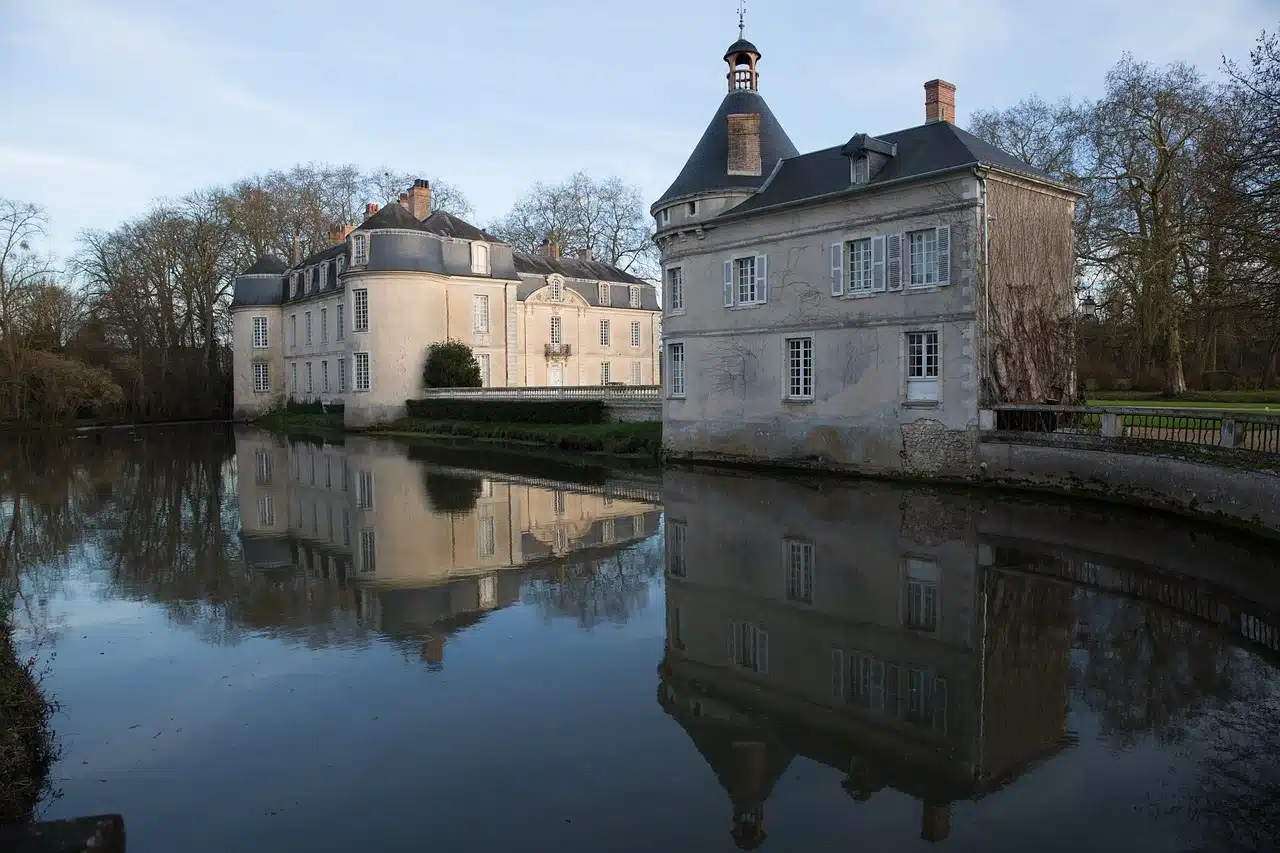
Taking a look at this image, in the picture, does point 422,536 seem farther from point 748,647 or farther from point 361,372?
point 361,372

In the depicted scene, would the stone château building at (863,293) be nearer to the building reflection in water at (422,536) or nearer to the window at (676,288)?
the window at (676,288)

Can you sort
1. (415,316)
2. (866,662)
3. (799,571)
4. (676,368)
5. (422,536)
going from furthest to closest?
(415,316) < (676,368) < (422,536) < (799,571) < (866,662)

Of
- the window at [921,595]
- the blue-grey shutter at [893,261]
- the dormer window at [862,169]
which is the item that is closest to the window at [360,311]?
the dormer window at [862,169]

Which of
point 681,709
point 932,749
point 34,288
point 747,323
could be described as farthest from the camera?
point 34,288

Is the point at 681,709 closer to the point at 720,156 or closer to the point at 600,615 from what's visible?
the point at 600,615

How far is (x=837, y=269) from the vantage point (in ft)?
55.1

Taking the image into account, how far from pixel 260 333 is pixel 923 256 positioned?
36.0 m

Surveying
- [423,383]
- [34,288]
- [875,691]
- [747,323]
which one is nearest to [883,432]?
[747,323]

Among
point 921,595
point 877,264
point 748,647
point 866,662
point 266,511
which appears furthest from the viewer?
point 877,264

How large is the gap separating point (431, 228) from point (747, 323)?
20892mm

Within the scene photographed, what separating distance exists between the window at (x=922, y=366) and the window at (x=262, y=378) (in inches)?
1411

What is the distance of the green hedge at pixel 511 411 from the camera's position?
2642 cm

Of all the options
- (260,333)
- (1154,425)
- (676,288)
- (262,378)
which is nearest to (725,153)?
(676,288)

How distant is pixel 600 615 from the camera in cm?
775
